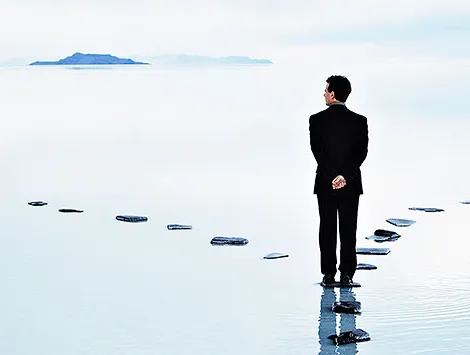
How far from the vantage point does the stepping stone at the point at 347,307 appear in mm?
9336

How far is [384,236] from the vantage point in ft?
43.1

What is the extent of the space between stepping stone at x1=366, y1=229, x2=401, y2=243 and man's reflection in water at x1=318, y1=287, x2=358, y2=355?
2.75m

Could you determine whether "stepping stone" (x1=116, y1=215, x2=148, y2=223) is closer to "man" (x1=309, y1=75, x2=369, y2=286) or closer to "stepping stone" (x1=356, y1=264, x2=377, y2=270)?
"stepping stone" (x1=356, y1=264, x2=377, y2=270)

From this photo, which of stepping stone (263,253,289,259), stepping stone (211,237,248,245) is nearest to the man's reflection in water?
stepping stone (263,253,289,259)

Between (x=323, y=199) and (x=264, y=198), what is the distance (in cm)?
665

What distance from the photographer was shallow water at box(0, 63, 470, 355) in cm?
871

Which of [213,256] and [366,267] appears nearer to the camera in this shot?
[366,267]

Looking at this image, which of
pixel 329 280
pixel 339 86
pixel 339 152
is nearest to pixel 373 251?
pixel 329 280

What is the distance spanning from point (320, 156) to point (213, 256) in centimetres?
245

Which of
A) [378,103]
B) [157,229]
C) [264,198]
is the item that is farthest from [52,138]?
[378,103]

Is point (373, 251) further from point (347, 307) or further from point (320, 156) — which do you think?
point (347, 307)

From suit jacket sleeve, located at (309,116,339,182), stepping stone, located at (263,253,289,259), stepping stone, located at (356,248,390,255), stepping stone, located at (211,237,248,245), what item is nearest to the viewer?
suit jacket sleeve, located at (309,116,339,182)

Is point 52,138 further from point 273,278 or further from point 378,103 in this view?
point 378,103

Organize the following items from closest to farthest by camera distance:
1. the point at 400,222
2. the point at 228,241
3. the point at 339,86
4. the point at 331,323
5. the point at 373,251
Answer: the point at 331,323 < the point at 339,86 < the point at 373,251 < the point at 228,241 < the point at 400,222
